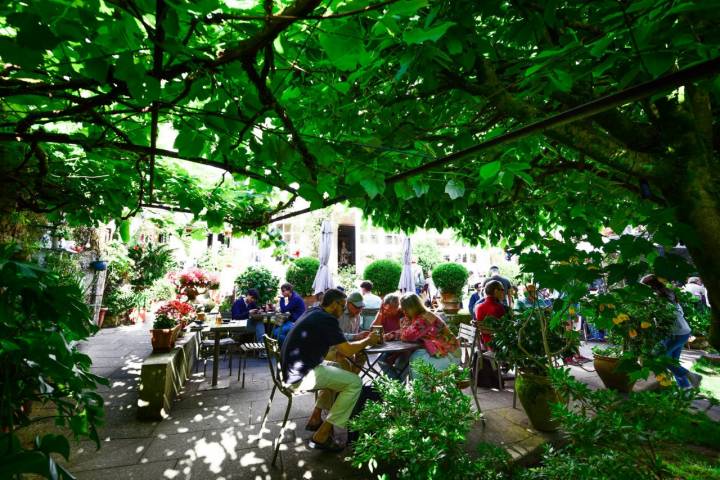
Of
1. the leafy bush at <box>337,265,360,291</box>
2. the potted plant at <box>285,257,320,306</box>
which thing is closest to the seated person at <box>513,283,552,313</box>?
the potted plant at <box>285,257,320,306</box>

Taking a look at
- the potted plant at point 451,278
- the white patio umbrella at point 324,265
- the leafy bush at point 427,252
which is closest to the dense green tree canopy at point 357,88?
the white patio umbrella at point 324,265

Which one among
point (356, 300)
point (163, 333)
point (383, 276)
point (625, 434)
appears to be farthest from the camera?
point (383, 276)

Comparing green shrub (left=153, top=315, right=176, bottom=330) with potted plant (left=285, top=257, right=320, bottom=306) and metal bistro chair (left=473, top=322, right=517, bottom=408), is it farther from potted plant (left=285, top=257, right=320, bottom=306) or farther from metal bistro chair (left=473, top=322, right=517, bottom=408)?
potted plant (left=285, top=257, right=320, bottom=306)

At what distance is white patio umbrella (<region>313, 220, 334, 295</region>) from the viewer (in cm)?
957

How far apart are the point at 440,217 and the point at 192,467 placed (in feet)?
11.3

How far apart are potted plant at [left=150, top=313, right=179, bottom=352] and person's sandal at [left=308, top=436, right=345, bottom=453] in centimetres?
Result: 254

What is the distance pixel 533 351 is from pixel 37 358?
432cm

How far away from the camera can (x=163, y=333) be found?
181 inches

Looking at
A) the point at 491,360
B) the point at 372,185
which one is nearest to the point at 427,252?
the point at 491,360

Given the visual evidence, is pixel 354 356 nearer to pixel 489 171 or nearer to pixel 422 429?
pixel 422 429

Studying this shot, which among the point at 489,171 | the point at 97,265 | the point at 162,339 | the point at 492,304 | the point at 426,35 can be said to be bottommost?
the point at 162,339

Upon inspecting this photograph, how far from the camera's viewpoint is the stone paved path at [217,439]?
2.98 metres

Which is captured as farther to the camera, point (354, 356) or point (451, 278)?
point (451, 278)

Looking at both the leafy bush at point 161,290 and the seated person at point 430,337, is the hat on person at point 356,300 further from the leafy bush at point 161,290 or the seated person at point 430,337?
the leafy bush at point 161,290
